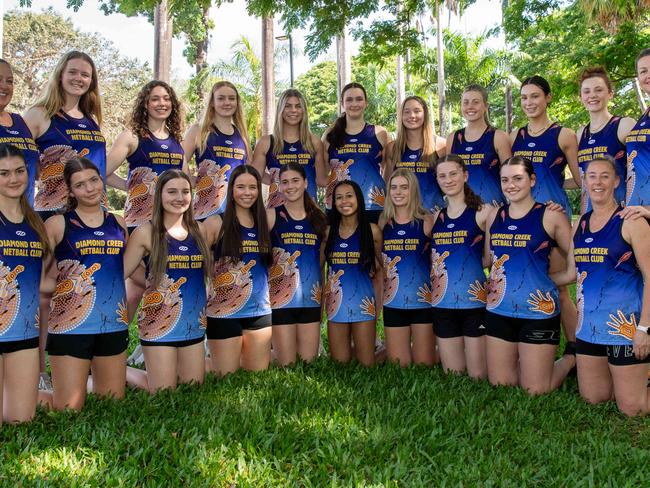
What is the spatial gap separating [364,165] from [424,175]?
652 millimetres

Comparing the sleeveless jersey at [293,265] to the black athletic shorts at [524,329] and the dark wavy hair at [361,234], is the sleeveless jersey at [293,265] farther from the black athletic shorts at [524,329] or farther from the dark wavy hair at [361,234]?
the black athletic shorts at [524,329]

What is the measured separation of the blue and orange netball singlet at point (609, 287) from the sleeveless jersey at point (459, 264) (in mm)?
983

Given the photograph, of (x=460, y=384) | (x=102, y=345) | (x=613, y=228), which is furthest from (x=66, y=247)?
(x=613, y=228)

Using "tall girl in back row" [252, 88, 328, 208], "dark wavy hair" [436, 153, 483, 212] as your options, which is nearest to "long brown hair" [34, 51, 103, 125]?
"tall girl in back row" [252, 88, 328, 208]

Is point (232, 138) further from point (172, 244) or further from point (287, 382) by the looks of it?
point (287, 382)

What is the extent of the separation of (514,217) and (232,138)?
2.95m

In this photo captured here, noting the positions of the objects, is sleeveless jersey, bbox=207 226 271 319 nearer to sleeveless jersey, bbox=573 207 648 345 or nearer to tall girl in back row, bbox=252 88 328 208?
tall girl in back row, bbox=252 88 328 208

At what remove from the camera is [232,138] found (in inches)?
256

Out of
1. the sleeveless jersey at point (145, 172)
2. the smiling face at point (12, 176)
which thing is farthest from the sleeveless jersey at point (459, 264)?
the smiling face at point (12, 176)

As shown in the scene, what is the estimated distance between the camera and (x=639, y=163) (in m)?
5.17

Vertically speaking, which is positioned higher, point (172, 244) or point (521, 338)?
point (172, 244)

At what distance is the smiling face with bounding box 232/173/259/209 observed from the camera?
5707 millimetres

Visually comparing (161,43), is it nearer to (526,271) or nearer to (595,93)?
(595,93)

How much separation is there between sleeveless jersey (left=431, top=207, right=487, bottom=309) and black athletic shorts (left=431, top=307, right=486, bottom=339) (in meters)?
0.05
